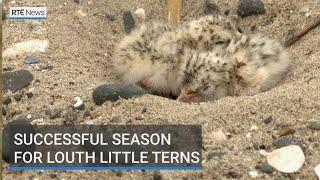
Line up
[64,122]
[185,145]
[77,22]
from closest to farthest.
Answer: [185,145] < [64,122] < [77,22]

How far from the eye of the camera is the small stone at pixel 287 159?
9.05 feet

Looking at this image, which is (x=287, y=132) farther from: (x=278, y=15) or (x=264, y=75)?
(x=278, y=15)

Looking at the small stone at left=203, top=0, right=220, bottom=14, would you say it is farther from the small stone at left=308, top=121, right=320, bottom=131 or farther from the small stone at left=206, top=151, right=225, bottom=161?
the small stone at left=206, top=151, right=225, bottom=161

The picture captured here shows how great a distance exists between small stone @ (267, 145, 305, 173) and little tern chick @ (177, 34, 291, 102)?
0.78 m

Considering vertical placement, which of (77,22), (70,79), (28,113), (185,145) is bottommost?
(185,145)

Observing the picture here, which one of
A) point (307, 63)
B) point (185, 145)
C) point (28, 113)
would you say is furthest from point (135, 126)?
point (307, 63)

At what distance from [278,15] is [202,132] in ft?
5.53

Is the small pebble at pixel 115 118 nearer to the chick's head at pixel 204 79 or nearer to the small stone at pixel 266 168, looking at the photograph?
the chick's head at pixel 204 79

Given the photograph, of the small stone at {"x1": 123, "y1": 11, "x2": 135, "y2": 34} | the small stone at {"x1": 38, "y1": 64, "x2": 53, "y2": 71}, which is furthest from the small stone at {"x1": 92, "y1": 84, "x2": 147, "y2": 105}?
the small stone at {"x1": 123, "y1": 11, "x2": 135, "y2": 34}

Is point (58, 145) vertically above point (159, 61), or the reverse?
point (159, 61)

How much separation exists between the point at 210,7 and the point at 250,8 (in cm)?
27

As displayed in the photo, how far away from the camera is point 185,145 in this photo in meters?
2.92

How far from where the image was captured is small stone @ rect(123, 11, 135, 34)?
4.47m

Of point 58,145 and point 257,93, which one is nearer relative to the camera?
point 58,145
